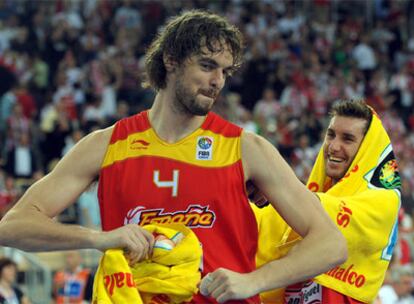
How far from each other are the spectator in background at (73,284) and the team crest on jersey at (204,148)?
24.3ft

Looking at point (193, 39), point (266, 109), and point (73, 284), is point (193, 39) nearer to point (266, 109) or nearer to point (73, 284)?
point (73, 284)

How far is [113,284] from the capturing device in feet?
12.9

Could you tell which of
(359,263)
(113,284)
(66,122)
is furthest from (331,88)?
(113,284)

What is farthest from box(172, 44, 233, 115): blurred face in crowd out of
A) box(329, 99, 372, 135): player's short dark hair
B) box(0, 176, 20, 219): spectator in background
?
box(0, 176, 20, 219): spectator in background

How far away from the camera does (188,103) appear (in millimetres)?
4090

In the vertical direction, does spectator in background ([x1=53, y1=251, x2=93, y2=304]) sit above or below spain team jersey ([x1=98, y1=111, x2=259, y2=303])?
below

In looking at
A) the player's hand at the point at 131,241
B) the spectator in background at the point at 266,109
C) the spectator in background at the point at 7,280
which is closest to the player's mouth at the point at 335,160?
the player's hand at the point at 131,241

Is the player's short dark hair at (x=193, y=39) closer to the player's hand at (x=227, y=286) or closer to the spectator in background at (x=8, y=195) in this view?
the player's hand at (x=227, y=286)

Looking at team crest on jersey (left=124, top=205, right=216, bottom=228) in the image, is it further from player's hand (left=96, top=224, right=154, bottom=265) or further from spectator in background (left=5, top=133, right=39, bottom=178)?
spectator in background (left=5, top=133, right=39, bottom=178)

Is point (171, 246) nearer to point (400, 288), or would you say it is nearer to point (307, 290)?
point (307, 290)

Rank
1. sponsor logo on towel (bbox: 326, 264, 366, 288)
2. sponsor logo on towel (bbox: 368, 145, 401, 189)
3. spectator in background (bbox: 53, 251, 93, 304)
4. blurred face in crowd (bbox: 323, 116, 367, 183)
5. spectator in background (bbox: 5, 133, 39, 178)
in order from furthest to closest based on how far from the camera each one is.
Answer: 1. spectator in background (bbox: 5, 133, 39, 178)
2. spectator in background (bbox: 53, 251, 93, 304)
3. blurred face in crowd (bbox: 323, 116, 367, 183)
4. sponsor logo on towel (bbox: 368, 145, 401, 189)
5. sponsor logo on towel (bbox: 326, 264, 366, 288)

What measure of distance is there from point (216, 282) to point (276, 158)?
61 centimetres

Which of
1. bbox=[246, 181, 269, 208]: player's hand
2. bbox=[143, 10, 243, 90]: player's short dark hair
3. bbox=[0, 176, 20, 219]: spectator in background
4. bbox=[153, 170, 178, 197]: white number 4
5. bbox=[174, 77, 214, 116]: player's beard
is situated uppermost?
bbox=[143, 10, 243, 90]: player's short dark hair

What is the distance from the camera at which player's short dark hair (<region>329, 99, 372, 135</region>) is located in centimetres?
537
